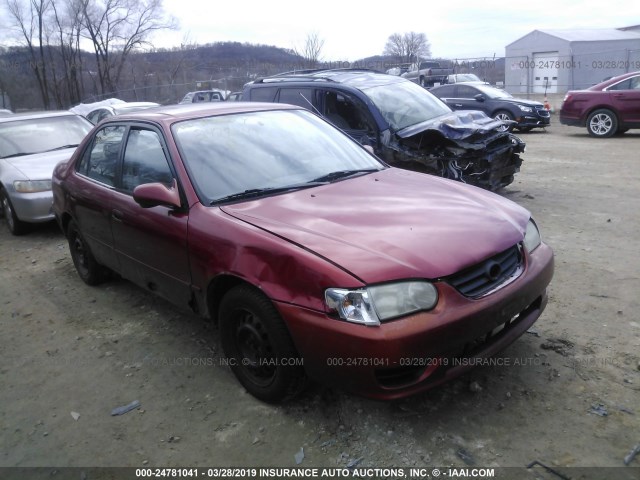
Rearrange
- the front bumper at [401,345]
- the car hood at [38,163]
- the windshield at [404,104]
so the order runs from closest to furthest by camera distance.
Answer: the front bumper at [401,345] → the windshield at [404,104] → the car hood at [38,163]

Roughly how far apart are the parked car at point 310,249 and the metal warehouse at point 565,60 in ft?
95.4

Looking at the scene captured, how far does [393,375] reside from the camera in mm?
2488

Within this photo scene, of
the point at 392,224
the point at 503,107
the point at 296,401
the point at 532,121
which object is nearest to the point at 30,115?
the point at 296,401

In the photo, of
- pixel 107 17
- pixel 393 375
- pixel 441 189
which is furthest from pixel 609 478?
pixel 107 17

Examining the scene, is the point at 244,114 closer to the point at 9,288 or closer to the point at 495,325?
the point at 495,325

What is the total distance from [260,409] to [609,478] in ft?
5.76

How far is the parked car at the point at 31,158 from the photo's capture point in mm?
6891

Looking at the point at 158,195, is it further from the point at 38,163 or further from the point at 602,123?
the point at 602,123

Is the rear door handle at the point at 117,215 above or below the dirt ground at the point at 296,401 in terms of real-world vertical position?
above

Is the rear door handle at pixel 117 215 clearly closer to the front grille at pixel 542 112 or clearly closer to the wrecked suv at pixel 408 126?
the wrecked suv at pixel 408 126

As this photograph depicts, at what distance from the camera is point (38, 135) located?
7879 millimetres

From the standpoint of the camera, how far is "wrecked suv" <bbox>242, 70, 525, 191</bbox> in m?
6.30

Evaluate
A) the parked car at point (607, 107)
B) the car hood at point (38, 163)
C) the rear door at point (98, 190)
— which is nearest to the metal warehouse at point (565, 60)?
the parked car at point (607, 107)

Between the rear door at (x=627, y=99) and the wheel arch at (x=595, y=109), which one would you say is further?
the wheel arch at (x=595, y=109)
